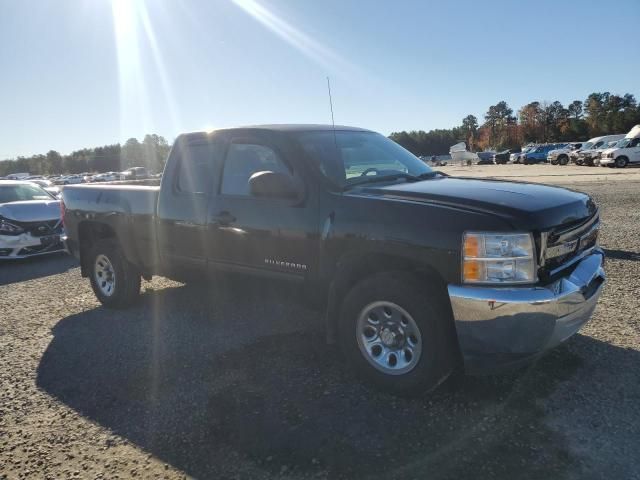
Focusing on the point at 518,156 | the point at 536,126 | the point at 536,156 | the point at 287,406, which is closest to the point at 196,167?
the point at 287,406

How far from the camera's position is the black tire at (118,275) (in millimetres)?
5473

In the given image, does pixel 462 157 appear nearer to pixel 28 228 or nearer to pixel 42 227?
pixel 42 227

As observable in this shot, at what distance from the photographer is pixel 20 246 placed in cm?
899

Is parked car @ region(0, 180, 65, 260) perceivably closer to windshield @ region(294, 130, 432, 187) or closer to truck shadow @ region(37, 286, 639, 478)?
truck shadow @ region(37, 286, 639, 478)

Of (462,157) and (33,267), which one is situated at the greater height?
(462,157)

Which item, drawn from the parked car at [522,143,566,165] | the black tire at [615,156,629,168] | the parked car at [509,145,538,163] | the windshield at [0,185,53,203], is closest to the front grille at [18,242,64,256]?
the windshield at [0,185,53,203]

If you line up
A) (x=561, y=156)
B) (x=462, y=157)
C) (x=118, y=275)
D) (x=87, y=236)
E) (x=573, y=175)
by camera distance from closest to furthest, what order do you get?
(x=118, y=275) → (x=87, y=236) → (x=573, y=175) → (x=561, y=156) → (x=462, y=157)

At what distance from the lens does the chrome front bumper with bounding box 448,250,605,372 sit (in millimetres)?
2812

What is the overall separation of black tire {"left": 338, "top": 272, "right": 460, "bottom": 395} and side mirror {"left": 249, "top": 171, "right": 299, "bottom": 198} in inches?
35.1

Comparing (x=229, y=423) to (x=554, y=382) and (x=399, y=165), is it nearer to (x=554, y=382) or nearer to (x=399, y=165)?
(x=554, y=382)

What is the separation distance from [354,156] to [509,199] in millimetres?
1413

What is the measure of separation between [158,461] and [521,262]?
7.93 ft

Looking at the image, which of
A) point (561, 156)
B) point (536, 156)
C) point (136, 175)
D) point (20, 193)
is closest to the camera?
point (20, 193)

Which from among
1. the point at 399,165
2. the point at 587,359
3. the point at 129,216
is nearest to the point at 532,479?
the point at 587,359
